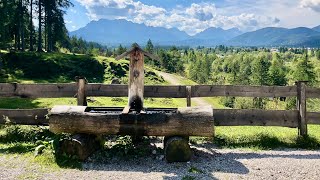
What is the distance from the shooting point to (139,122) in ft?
36.2

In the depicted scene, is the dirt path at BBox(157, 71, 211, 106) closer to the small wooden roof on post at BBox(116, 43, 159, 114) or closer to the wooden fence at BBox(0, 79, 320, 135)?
the wooden fence at BBox(0, 79, 320, 135)

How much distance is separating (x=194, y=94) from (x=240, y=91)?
1728mm

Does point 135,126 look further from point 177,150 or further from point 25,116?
point 25,116

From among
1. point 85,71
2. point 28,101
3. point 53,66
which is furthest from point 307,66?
point 28,101

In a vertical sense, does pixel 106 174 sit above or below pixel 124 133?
below

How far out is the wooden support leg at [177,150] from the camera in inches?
422

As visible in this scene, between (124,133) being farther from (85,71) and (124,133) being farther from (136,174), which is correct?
(85,71)

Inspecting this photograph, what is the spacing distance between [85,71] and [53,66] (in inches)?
270

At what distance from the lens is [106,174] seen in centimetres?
977

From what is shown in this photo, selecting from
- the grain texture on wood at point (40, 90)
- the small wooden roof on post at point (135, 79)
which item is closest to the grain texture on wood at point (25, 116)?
the grain texture on wood at point (40, 90)

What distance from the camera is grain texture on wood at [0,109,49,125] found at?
13273 mm

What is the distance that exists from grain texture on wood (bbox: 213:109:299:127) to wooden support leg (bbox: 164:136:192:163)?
107 inches

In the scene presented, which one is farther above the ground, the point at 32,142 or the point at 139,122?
the point at 139,122

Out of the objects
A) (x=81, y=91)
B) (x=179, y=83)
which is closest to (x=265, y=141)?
(x=81, y=91)
